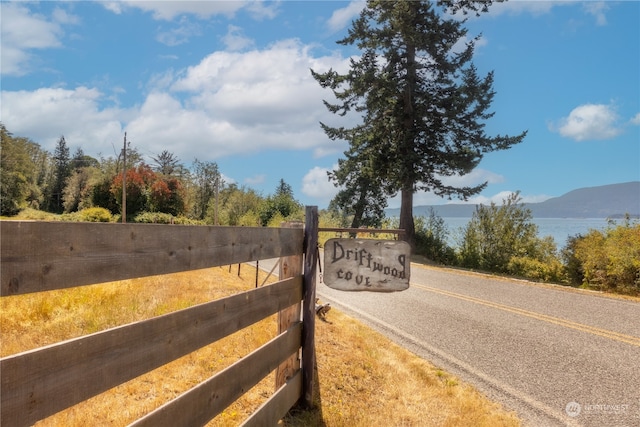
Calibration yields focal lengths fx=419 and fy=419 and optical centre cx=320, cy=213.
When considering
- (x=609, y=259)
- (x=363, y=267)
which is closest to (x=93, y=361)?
(x=363, y=267)

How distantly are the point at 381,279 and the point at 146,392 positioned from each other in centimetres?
252

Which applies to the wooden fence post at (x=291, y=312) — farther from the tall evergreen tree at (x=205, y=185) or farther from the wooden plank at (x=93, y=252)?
the tall evergreen tree at (x=205, y=185)

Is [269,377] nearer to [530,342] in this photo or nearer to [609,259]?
[530,342]

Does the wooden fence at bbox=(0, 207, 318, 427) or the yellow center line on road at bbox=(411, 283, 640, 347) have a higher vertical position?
the wooden fence at bbox=(0, 207, 318, 427)

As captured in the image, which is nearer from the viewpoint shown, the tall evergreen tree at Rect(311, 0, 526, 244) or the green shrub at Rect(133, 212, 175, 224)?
the tall evergreen tree at Rect(311, 0, 526, 244)

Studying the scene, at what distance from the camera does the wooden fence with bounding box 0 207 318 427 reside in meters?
1.55

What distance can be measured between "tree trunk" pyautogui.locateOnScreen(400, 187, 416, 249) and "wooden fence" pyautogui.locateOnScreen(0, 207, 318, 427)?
65.5 ft

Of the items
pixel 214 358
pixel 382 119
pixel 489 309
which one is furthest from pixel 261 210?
pixel 214 358

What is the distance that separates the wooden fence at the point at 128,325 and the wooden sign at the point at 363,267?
2.87 ft

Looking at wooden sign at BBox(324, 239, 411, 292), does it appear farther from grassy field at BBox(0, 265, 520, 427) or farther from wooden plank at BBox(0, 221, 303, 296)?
wooden plank at BBox(0, 221, 303, 296)

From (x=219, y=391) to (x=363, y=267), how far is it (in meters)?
2.03

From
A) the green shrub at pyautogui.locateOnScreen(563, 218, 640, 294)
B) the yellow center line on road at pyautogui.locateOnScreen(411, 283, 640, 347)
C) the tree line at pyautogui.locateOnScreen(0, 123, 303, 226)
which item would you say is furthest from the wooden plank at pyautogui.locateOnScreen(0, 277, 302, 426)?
the tree line at pyautogui.locateOnScreen(0, 123, 303, 226)

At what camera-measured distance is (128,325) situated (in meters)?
1.96

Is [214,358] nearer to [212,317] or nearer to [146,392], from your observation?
[146,392]
